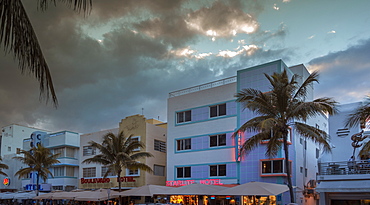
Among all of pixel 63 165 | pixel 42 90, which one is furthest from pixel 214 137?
Result: pixel 42 90

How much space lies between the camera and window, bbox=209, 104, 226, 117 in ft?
108

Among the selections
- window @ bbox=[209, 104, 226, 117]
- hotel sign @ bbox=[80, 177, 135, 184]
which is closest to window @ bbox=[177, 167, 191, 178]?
window @ bbox=[209, 104, 226, 117]

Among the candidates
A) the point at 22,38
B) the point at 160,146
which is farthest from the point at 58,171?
the point at 22,38

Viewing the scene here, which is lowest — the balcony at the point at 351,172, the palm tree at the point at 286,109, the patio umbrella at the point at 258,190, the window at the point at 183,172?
the patio umbrella at the point at 258,190

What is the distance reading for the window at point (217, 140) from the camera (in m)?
32.5

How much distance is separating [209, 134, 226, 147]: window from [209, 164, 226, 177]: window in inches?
70.2

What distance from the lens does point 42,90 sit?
357cm

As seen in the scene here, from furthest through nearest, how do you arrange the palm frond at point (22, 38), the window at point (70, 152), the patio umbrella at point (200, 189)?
1. the window at point (70, 152)
2. the patio umbrella at point (200, 189)
3. the palm frond at point (22, 38)

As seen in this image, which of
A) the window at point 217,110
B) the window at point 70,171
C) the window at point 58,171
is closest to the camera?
the window at point 217,110

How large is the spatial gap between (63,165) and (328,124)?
3161 centimetres

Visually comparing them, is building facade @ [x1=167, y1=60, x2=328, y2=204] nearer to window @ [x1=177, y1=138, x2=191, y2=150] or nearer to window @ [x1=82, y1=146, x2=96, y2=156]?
window @ [x1=177, y1=138, x2=191, y2=150]

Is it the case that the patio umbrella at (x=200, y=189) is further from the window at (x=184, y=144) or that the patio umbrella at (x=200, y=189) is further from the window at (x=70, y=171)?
the window at (x=70, y=171)

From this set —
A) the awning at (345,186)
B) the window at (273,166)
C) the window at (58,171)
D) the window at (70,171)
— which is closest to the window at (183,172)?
the window at (273,166)

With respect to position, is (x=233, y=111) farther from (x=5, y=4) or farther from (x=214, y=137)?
(x=5, y=4)
